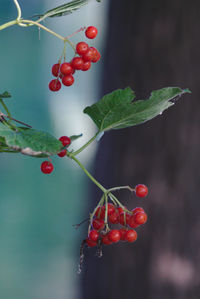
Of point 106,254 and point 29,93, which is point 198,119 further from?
point 29,93

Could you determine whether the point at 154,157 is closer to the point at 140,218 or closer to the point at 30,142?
the point at 140,218

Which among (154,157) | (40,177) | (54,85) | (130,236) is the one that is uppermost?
(54,85)

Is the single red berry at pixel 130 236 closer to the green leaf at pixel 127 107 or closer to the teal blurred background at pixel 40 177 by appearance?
the green leaf at pixel 127 107

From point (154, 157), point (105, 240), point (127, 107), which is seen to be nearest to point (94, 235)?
point (105, 240)

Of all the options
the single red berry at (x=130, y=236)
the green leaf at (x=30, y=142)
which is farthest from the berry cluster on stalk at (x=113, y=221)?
the green leaf at (x=30, y=142)

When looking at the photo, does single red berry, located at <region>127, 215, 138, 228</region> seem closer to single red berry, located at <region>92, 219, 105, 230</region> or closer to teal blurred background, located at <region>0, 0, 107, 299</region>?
single red berry, located at <region>92, 219, 105, 230</region>

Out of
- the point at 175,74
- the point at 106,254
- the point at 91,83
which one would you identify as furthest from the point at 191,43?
the point at 91,83
